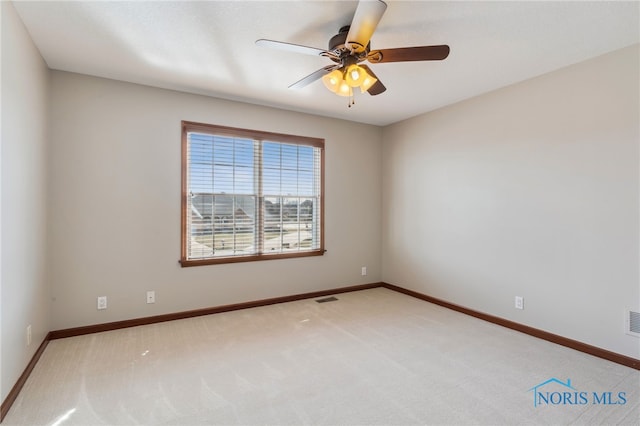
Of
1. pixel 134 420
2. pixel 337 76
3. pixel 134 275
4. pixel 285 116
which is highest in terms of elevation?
pixel 285 116

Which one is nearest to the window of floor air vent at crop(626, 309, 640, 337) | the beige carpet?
the beige carpet

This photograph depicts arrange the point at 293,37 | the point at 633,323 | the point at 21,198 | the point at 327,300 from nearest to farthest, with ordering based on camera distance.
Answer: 1. the point at 21,198
2. the point at 293,37
3. the point at 633,323
4. the point at 327,300

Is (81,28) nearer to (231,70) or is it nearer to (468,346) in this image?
(231,70)

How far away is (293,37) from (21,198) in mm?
2292

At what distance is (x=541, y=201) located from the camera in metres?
3.06

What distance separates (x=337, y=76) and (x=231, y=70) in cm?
123

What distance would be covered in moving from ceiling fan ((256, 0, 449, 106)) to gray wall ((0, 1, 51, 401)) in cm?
166

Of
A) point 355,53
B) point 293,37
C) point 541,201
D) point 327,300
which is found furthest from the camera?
point 327,300

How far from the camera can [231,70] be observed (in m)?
2.96

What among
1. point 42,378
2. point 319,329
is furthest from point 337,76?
point 42,378

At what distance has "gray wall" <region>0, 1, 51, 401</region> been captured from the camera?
193cm

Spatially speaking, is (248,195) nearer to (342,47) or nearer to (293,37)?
(293,37)
